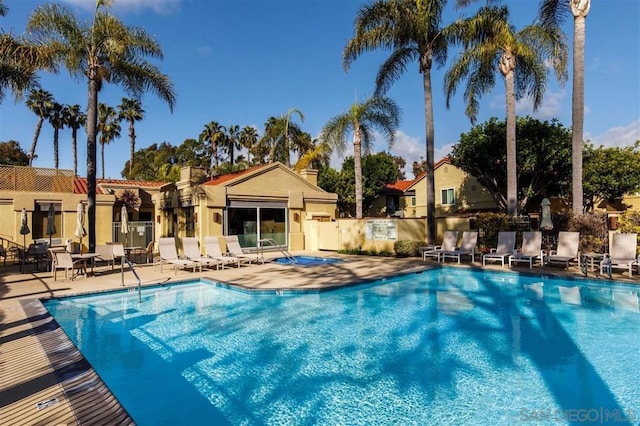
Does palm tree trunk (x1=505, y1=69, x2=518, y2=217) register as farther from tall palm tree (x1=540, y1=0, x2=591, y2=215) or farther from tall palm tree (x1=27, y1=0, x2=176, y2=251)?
tall palm tree (x1=27, y1=0, x2=176, y2=251)

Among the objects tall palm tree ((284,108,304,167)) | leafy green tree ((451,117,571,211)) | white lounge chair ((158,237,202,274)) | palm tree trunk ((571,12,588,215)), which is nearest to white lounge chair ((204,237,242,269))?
white lounge chair ((158,237,202,274))

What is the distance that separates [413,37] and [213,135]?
3256cm

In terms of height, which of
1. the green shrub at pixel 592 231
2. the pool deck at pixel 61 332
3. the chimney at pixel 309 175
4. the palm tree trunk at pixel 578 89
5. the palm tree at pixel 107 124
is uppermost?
the palm tree at pixel 107 124

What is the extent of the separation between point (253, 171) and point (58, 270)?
9.92 metres

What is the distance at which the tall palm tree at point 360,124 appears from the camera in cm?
2184

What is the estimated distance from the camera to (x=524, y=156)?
23000 mm

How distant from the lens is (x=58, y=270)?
14.4m

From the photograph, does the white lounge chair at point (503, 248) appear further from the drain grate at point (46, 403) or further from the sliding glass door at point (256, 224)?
the drain grate at point (46, 403)

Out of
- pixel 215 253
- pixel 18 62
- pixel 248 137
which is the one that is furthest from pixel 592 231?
pixel 248 137

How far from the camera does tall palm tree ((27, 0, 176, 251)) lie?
1348cm

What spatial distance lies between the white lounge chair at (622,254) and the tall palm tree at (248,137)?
125 ft

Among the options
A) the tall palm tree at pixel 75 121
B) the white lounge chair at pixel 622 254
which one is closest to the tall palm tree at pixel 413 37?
the white lounge chair at pixel 622 254

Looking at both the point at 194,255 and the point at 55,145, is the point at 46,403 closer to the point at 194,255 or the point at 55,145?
the point at 194,255

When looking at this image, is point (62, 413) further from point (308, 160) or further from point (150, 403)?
point (308, 160)
